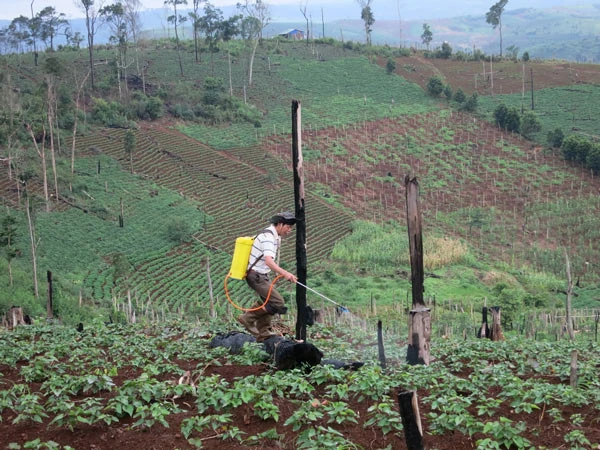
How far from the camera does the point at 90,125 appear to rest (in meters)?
44.1

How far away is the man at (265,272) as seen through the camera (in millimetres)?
8039

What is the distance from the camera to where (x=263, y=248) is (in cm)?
807

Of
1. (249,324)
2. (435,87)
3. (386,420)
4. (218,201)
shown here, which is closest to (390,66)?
(435,87)

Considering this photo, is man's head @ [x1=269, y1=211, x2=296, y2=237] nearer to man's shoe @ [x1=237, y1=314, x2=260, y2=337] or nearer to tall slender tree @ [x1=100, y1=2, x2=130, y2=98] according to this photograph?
man's shoe @ [x1=237, y1=314, x2=260, y2=337]

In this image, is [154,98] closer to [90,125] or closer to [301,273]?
[90,125]

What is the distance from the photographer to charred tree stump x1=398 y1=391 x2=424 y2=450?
4691 millimetres

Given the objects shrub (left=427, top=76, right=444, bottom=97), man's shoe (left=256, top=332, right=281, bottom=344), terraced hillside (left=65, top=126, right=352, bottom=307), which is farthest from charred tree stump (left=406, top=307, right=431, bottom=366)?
shrub (left=427, top=76, right=444, bottom=97)

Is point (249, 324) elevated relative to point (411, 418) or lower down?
lower down

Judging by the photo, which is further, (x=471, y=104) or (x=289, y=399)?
(x=471, y=104)

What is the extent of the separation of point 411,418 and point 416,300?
3781 millimetres

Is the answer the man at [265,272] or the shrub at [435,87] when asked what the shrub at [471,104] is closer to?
the shrub at [435,87]

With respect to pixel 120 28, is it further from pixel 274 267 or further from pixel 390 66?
pixel 274 267

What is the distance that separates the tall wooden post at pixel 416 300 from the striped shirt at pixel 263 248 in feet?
4.97

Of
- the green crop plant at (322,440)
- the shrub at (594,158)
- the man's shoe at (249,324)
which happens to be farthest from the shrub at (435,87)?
the green crop plant at (322,440)
